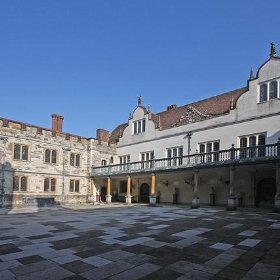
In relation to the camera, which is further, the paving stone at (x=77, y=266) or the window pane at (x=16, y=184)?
the window pane at (x=16, y=184)

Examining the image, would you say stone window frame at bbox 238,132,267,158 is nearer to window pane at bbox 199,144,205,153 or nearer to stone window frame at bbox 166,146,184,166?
window pane at bbox 199,144,205,153

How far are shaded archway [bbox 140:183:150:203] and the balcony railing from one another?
3.39m

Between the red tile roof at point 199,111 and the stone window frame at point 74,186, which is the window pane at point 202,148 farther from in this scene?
the stone window frame at point 74,186

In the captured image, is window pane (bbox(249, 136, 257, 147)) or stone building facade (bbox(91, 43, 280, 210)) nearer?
stone building facade (bbox(91, 43, 280, 210))

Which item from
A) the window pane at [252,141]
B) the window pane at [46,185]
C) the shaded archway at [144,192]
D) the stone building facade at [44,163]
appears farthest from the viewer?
the shaded archway at [144,192]

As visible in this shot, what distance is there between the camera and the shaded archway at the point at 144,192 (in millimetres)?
28984

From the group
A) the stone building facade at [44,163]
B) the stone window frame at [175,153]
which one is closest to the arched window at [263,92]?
the stone window frame at [175,153]

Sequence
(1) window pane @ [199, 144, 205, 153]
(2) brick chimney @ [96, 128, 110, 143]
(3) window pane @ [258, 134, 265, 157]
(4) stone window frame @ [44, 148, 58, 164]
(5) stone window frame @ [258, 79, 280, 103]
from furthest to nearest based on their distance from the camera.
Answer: (2) brick chimney @ [96, 128, 110, 143] < (4) stone window frame @ [44, 148, 58, 164] < (1) window pane @ [199, 144, 205, 153] < (5) stone window frame @ [258, 79, 280, 103] < (3) window pane @ [258, 134, 265, 157]

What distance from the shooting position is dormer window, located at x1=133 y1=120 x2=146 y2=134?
29.1m

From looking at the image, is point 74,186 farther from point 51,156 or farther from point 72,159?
point 51,156

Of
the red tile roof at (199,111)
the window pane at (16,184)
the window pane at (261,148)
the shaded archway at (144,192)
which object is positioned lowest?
the shaded archway at (144,192)

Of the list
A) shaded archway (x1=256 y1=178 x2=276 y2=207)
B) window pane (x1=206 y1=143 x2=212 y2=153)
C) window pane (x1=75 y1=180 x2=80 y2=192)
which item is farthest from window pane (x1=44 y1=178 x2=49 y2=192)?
shaded archway (x1=256 y1=178 x2=276 y2=207)

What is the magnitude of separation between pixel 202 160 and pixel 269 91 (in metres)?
6.89

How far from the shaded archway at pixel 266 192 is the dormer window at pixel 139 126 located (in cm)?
1312
